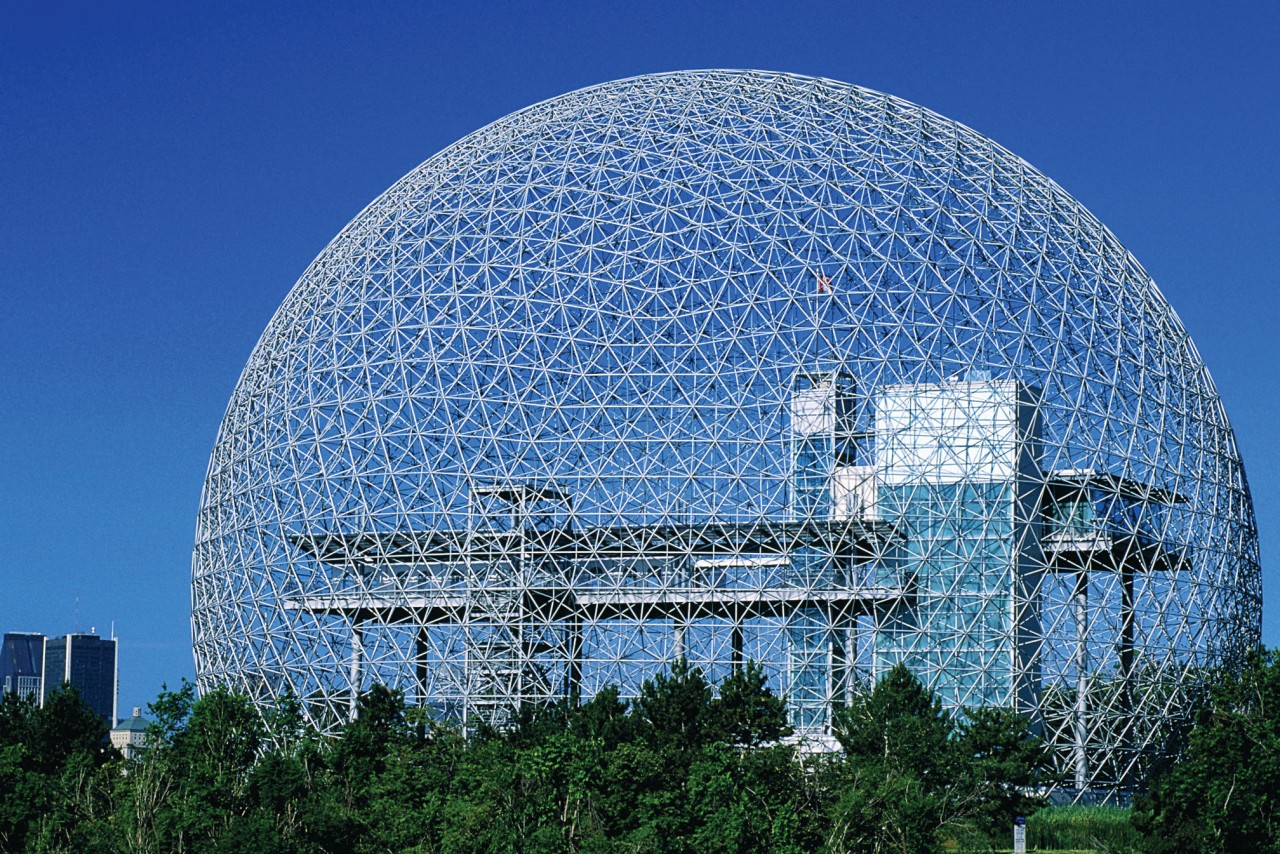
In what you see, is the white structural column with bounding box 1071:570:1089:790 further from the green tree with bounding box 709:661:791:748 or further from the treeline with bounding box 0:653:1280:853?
the green tree with bounding box 709:661:791:748

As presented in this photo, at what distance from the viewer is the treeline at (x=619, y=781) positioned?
28469 millimetres

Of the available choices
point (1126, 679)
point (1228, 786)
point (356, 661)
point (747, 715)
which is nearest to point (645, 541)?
point (747, 715)

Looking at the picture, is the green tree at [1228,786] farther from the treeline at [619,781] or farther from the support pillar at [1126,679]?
the support pillar at [1126,679]

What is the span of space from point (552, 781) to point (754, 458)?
1410cm

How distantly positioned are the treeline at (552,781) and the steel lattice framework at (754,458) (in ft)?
14.6

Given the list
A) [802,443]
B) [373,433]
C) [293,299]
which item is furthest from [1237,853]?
[293,299]

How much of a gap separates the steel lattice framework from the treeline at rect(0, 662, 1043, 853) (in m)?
4.44

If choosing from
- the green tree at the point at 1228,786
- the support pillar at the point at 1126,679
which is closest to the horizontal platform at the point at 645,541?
the support pillar at the point at 1126,679

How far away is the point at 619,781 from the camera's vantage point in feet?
96.4

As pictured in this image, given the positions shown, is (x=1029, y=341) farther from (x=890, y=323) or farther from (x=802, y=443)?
(x=802, y=443)

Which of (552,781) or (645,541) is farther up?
(645,541)

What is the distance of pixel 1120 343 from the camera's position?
45.9 metres

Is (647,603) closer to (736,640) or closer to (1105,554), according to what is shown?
(736,640)

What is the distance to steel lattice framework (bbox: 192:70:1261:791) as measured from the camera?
42.0 meters
